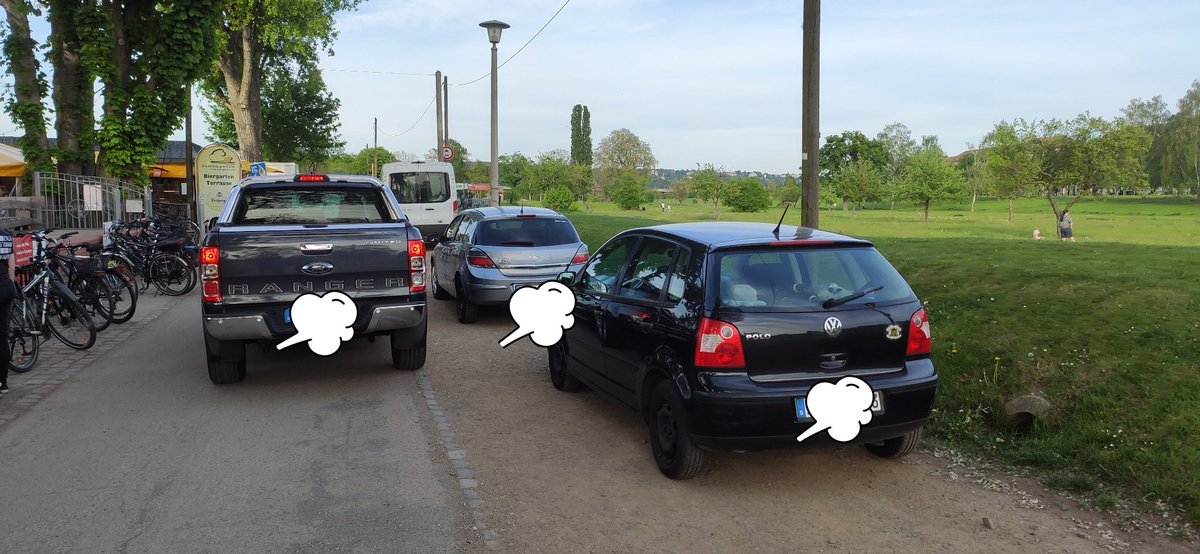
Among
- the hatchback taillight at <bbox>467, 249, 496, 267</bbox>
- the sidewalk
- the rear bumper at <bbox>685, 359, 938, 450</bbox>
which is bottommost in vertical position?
the sidewalk

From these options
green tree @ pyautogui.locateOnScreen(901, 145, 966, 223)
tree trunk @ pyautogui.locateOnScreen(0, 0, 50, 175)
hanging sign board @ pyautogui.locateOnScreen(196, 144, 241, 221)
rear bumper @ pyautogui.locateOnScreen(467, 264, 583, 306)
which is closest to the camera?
rear bumper @ pyautogui.locateOnScreen(467, 264, 583, 306)

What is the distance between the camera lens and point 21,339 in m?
8.36

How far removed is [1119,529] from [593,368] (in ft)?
11.3

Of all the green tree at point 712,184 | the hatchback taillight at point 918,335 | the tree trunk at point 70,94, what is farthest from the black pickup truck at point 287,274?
the green tree at point 712,184

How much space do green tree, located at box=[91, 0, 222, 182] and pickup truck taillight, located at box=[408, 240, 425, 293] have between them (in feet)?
70.5

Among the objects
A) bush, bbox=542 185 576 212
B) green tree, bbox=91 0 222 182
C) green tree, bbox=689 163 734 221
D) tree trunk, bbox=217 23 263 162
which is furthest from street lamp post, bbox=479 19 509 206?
green tree, bbox=689 163 734 221

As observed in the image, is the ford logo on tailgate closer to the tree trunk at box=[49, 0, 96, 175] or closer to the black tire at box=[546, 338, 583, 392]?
the black tire at box=[546, 338, 583, 392]

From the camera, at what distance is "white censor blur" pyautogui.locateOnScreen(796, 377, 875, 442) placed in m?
4.81

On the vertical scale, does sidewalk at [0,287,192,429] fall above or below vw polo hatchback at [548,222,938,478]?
below

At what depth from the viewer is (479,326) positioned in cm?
1124

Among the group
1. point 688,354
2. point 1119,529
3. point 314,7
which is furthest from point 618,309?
point 314,7

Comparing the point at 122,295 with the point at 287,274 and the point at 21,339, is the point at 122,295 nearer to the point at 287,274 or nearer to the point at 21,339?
the point at 21,339

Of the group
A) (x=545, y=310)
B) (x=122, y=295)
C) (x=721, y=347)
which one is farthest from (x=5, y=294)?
(x=721, y=347)

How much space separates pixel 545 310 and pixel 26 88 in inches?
930
